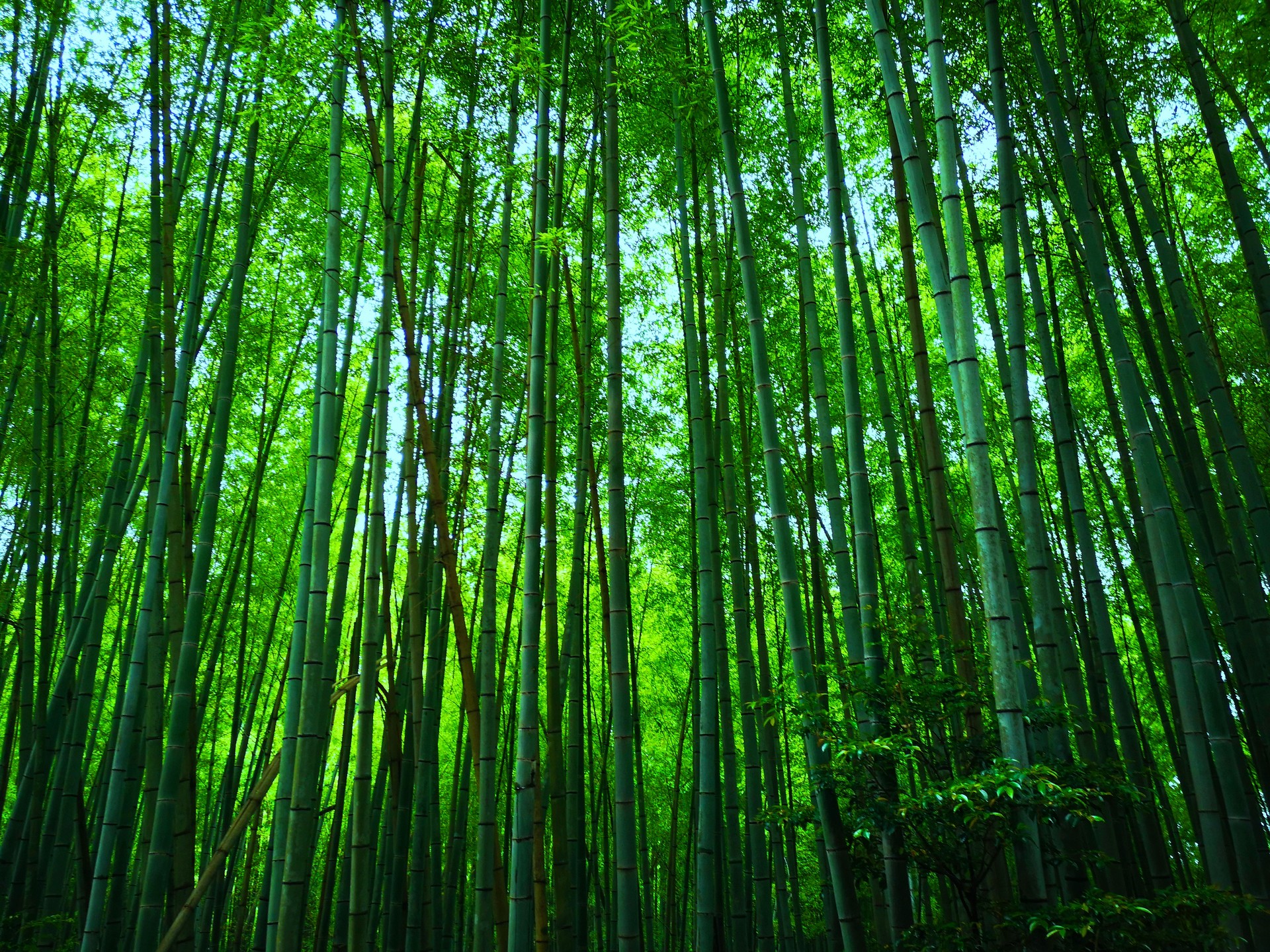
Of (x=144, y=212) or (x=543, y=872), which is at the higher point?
(x=144, y=212)

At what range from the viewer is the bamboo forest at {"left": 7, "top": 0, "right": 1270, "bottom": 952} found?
2.70m

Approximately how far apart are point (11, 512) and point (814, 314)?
195 inches

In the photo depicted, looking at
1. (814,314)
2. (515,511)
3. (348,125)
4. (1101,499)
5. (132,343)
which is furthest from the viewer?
(515,511)

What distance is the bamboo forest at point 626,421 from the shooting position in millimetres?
2699

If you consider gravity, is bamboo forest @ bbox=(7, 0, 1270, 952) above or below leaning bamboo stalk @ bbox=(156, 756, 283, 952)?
above

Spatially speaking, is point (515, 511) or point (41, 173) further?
point (515, 511)

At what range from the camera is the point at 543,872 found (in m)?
3.43

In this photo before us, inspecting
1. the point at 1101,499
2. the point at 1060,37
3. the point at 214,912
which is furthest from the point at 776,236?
the point at 214,912

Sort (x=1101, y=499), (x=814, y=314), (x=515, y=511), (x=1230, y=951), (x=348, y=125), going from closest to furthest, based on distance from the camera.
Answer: (x=1230, y=951) < (x=814, y=314) < (x=348, y=125) < (x=1101, y=499) < (x=515, y=511)

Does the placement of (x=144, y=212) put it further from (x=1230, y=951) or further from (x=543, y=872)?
(x=1230, y=951)

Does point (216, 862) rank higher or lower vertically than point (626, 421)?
lower

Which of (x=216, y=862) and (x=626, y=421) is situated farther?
(x=626, y=421)

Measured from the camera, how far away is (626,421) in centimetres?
706

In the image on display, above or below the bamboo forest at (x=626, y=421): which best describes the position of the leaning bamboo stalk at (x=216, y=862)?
below
